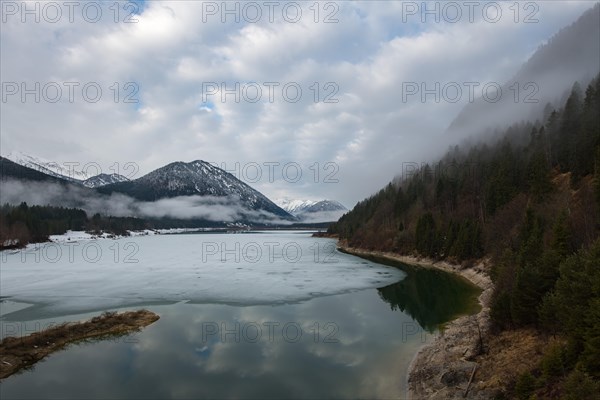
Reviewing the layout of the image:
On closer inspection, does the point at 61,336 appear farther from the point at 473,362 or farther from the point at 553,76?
the point at 553,76

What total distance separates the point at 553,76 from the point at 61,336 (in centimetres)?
21101

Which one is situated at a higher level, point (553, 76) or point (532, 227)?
point (553, 76)

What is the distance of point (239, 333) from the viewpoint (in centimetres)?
2867

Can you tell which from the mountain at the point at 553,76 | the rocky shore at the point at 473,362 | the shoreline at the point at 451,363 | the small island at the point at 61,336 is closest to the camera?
the rocky shore at the point at 473,362

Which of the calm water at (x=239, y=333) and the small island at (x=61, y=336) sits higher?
the small island at (x=61, y=336)

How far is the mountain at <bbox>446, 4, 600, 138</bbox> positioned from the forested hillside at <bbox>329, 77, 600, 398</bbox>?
39.2m

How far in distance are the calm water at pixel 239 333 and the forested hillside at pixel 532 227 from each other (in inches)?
289

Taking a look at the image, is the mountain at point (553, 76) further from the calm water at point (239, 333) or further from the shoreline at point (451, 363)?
the shoreline at point (451, 363)

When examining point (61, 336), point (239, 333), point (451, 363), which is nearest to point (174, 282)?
point (61, 336)

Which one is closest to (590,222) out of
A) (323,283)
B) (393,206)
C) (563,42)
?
(323,283)

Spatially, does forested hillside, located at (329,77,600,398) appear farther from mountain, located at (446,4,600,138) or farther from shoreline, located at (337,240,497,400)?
mountain, located at (446,4,600,138)

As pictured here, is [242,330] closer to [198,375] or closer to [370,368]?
[198,375]

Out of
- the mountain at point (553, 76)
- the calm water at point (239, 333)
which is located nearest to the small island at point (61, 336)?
the calm water at point (239, 333)

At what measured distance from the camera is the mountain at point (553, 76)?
156 m
